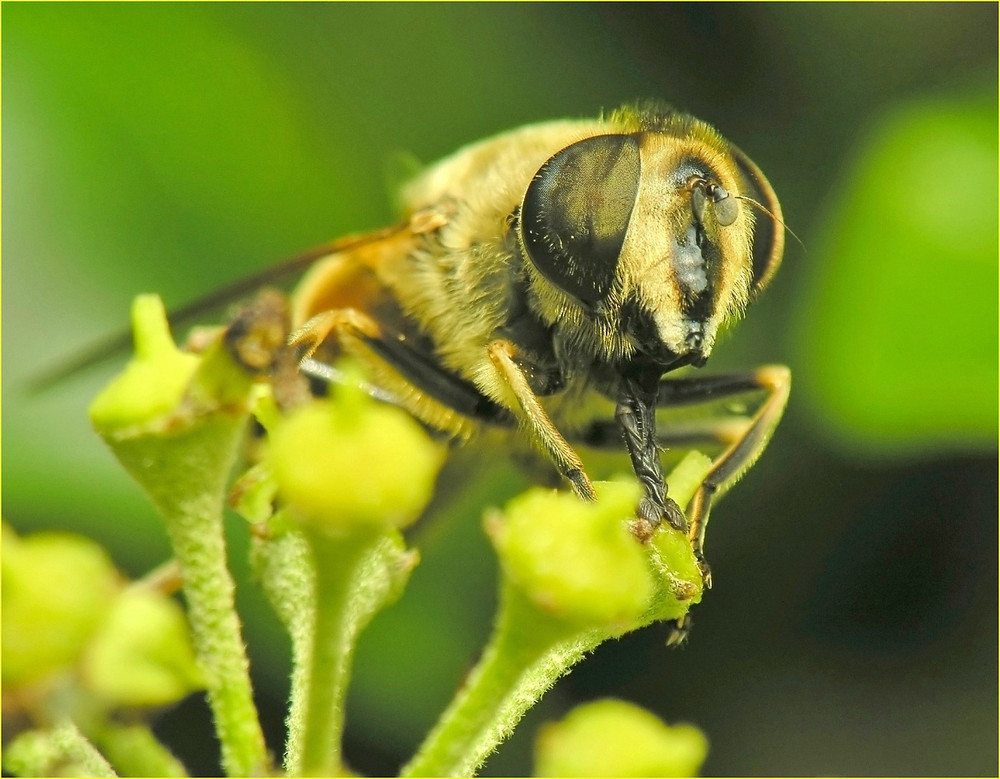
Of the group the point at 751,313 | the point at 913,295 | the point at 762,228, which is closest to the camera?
the point at 762,228

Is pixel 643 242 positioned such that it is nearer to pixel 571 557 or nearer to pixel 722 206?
pixel 722 206

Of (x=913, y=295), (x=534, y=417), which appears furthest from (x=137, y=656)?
(x=913, y=295)

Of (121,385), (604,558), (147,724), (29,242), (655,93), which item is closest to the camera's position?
(604,558)

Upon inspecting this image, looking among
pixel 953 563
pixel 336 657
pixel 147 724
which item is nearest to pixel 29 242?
pixel 147 724

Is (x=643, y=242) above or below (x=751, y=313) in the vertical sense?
above

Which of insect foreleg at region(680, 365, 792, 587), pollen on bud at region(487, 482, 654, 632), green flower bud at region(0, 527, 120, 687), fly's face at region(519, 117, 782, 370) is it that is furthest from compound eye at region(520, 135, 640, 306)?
green flower bud at region(0, 527, 120, 687)

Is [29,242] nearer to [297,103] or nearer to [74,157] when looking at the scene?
[74,157]
